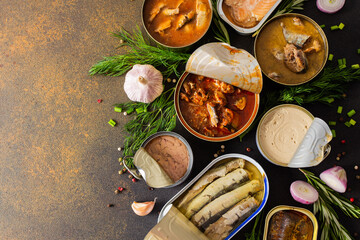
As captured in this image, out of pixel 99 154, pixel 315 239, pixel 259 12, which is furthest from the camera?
pixel 99 154

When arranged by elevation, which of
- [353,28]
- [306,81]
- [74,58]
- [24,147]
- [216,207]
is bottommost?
[24,147]

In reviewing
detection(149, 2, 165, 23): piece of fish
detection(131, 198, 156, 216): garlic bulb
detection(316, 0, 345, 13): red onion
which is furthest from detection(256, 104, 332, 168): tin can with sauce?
detection(149, 2, 165, 23): piece of fish

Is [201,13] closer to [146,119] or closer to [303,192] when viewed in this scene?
[146,119]

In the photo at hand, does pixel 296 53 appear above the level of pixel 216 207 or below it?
above

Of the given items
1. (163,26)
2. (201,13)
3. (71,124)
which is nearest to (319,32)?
(201,13)

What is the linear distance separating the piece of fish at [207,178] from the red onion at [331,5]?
1.30 m

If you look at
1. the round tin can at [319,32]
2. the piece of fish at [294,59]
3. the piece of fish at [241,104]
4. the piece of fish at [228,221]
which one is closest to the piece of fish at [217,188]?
the piece of fish at [228,221]

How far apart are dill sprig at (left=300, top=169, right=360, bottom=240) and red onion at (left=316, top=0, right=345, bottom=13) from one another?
1213 millimetres

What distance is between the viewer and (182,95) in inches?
78.3

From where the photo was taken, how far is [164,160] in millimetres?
2004

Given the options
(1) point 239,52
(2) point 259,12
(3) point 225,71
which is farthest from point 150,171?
(2) point 259,12

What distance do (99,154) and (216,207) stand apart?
977 mm

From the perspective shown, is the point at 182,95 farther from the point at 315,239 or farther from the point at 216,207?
the point at 315,239

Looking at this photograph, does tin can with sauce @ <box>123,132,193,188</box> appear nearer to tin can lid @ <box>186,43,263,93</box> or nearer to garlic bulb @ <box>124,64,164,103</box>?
garlic bulb @ <box>124,64,164,103</box>
